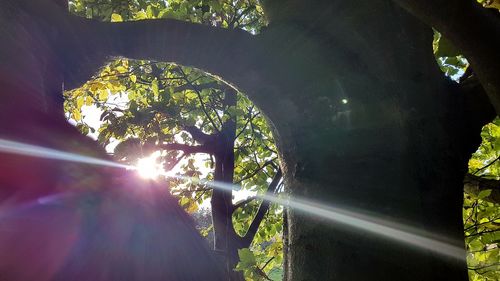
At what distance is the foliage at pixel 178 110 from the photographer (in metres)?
4.10

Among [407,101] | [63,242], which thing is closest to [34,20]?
[63,242]

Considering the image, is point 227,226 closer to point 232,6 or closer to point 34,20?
point 232,6

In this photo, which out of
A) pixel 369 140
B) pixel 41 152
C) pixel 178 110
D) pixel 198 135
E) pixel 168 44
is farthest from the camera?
pixel 198 135

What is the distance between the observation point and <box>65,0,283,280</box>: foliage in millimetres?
4102

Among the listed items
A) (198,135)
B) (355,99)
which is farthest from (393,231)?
(198,135)

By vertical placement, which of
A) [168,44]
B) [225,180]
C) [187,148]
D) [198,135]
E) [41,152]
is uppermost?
[198,135]

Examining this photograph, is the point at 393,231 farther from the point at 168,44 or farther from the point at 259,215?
the point at 259,215

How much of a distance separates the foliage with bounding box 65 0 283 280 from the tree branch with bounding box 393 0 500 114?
268 centimetres

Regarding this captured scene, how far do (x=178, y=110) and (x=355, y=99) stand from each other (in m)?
3.60

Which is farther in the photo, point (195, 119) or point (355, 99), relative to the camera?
point (195, 119)

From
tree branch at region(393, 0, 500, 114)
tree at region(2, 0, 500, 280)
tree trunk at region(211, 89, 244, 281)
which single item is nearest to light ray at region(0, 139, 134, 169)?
tree at region(2, 0, 500, 280)

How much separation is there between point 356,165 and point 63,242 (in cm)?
81

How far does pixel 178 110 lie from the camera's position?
4.60 meters

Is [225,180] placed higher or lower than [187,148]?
lower
